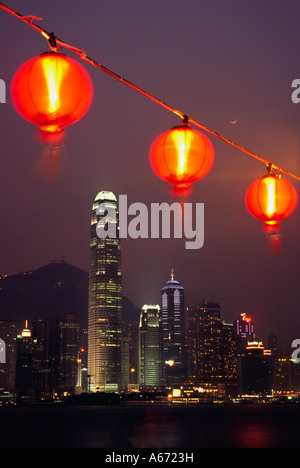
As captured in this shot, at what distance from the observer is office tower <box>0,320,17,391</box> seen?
10581 centimetres

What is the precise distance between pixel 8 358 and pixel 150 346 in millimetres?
32269

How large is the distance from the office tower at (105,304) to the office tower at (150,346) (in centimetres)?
798

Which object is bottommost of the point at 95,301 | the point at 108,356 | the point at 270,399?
the point at 270,399

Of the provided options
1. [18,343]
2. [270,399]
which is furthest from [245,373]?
[18,343]

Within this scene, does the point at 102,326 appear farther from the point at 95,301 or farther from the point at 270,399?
the point at 270,399

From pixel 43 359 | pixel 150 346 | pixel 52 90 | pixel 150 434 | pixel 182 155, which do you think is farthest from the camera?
pixel 150 346

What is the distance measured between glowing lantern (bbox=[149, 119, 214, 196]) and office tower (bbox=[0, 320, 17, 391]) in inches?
4189

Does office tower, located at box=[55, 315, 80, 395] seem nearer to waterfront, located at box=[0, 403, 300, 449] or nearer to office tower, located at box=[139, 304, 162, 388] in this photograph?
office tower, located at box=[139, 304, 162, 388]

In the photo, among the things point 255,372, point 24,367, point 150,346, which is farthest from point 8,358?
point 255,372

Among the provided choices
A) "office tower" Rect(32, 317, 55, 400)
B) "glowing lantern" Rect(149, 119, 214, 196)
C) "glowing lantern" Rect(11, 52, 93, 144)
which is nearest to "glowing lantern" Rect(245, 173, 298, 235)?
"glowing lantern" Rect(149, 119, 214, 196)

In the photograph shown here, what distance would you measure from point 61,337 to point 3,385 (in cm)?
1293

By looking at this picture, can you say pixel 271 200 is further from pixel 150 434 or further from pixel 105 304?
pixel 105 304

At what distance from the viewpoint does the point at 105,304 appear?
123 m
